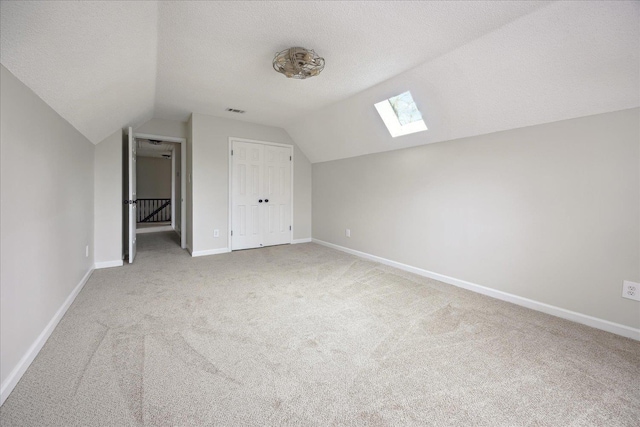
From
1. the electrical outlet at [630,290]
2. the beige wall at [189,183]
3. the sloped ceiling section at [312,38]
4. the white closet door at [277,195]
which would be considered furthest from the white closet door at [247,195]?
the electrical outlet at [630,290]

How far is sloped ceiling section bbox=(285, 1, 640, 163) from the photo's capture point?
1.74 metres

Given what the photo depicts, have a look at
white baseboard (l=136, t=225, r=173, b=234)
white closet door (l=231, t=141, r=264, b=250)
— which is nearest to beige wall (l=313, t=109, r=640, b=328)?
white closet door (l=231, t=141, r=264, b=250)

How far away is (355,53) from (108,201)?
3.74 m

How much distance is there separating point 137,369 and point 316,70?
2609mm

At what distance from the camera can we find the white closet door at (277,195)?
17.0ft

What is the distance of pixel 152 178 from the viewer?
10.6 m

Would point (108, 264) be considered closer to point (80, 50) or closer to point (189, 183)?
point (189, 183)


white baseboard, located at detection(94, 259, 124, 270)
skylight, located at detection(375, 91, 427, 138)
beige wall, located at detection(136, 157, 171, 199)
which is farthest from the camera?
beige wall, located at detection(136, 157, 171, 199)

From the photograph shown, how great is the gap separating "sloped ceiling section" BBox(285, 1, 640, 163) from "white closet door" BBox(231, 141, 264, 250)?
2.28 m

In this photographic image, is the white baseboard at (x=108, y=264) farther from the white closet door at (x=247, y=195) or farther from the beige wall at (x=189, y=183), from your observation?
the white closet door at (x=247, y=195)

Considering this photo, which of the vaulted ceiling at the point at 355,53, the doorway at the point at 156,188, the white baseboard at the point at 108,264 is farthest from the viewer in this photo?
the doorway at the point at 156,188

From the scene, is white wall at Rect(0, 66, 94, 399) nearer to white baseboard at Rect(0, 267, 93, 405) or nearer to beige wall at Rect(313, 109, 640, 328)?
white baseboard at Rect(0, 267, 93, 405)

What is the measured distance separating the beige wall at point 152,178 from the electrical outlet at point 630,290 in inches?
485

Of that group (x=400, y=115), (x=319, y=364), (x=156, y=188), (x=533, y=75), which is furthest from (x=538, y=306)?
(x=156, y=188)
